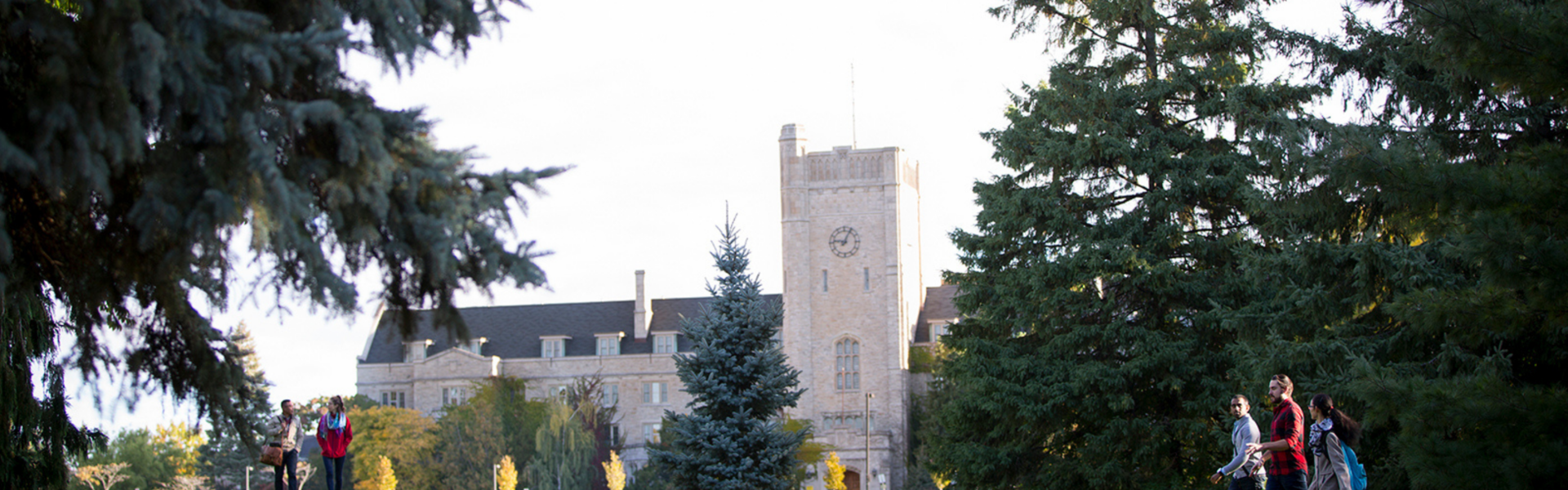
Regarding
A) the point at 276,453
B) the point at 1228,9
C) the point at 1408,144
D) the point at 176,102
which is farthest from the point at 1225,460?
the point at 176,102

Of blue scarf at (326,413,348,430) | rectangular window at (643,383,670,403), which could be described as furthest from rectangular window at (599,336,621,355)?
blue scarf at (326,413,348,430)

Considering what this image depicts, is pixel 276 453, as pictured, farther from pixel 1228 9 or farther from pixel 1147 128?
pixel 1228 9

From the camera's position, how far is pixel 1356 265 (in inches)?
623

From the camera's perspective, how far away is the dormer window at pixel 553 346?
73812 millimetres

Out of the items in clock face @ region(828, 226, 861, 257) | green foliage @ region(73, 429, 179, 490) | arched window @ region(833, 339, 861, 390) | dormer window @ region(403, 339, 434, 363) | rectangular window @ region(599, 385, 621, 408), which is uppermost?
clock face @ region(828, 226, 861, 257)

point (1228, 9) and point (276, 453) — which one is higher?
point (1228, 9)

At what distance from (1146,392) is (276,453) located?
13.4 m

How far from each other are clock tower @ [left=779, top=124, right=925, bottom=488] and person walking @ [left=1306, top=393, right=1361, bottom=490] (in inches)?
2094

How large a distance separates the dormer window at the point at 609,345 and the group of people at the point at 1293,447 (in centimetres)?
6519

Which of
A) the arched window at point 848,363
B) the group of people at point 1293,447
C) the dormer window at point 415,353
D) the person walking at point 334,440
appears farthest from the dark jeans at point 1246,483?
the dormer window at point 415,353

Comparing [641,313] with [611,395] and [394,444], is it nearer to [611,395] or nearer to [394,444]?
[611,395]

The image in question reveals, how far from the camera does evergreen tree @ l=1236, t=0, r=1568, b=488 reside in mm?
9969

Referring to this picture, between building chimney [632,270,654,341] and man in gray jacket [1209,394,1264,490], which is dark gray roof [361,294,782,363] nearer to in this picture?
building chimney [632,270,654,341]

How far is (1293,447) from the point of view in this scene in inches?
369
